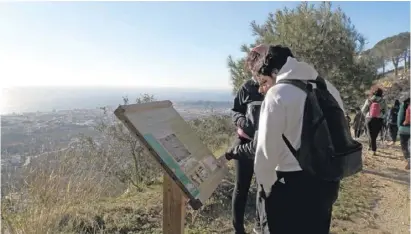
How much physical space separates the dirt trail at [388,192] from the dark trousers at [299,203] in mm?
2442

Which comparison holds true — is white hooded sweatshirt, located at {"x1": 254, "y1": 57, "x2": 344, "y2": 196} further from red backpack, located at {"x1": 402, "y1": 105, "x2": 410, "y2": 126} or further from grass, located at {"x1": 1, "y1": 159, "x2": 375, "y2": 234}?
red backpack, located at {"x1": 402, "y1": 105, "x2": 410, "y2": 126}

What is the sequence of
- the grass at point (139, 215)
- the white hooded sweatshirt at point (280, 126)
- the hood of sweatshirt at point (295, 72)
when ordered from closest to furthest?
the white hooded sweatshirt at point (280, 126) < the hood of sweatshirt at point (295, 72) < the grass at point (139, 215)

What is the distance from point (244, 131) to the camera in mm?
3094

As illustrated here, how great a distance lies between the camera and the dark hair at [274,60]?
2.28 metres

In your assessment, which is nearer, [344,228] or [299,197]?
[299,197]

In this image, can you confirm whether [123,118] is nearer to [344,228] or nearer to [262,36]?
[344,228]

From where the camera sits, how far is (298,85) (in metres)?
2.07

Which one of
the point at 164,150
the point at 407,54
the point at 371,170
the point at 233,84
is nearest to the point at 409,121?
the point at 371,170

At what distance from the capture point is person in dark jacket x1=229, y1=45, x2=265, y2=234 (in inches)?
119

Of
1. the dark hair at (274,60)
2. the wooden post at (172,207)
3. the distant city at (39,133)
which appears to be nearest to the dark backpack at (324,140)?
the dark hair at (274,60)

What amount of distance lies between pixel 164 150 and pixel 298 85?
2.83 ft

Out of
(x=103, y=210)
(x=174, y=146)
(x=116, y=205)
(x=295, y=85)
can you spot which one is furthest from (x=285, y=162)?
(x=116, y=205)

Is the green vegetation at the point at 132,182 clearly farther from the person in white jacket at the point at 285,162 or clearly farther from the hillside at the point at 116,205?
the person in white jacket at the point at 285,162

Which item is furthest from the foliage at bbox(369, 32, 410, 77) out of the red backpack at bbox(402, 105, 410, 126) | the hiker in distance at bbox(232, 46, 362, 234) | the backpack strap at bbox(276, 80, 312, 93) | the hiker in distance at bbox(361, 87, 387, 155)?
the backpack strap at bbox(276, 80, 312, 93)
